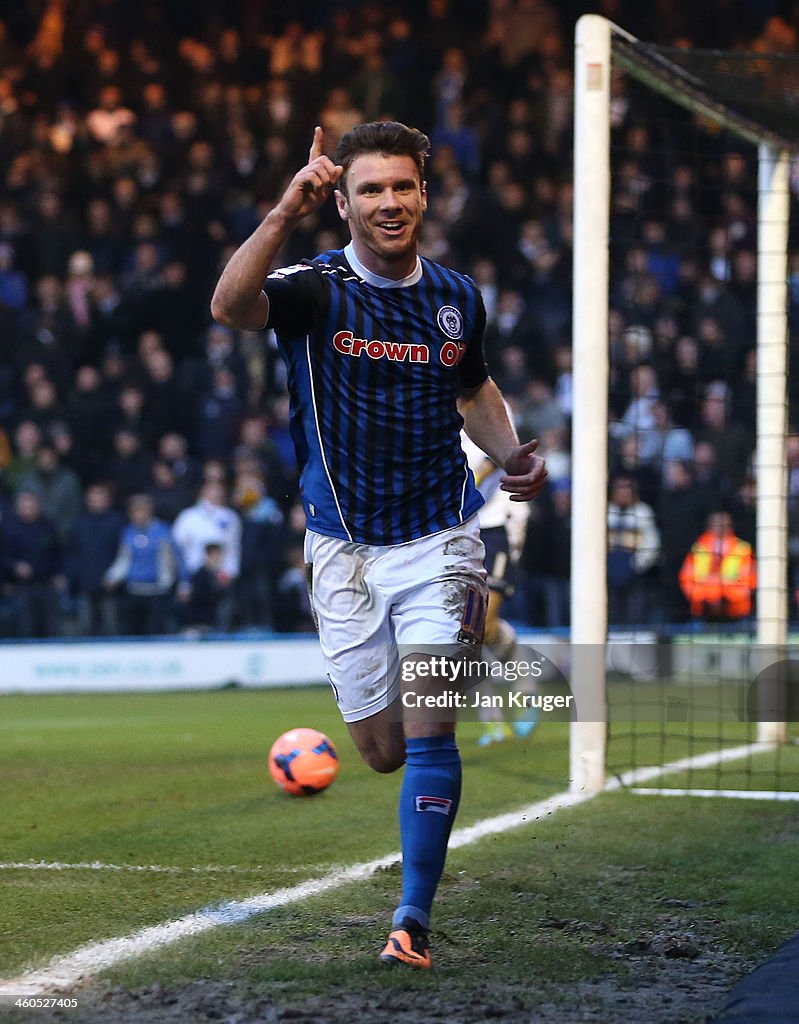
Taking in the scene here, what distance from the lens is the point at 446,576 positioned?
14.5 feet

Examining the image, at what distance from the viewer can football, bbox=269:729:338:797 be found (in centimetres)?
736

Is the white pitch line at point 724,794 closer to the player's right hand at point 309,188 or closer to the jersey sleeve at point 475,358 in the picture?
the jersey sleeve at point 475,358

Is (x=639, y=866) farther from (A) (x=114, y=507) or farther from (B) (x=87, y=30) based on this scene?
(B) (x=87, y=30)

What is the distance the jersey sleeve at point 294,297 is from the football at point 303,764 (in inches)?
133

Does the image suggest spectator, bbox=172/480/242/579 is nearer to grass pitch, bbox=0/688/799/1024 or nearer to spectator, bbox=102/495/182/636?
spectator, bbox=102/495/182/636

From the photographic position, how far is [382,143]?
434 centimetres

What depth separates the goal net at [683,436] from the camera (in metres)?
7.55

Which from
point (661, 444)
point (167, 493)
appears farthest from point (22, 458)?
point (661, 444)

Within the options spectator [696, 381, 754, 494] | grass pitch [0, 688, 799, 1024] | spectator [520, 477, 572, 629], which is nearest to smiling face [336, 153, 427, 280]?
grass pitch [0, 688, 799, 1024]

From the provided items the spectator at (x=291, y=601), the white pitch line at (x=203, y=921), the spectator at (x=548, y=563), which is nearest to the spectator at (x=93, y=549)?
the spectator at (x=291, y=601)

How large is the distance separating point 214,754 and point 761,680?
12.6ft

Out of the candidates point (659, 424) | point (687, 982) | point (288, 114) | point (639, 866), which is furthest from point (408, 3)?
point (687, 982)

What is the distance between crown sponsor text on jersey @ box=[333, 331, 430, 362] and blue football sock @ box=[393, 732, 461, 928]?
106 cm

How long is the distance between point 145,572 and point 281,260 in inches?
164
